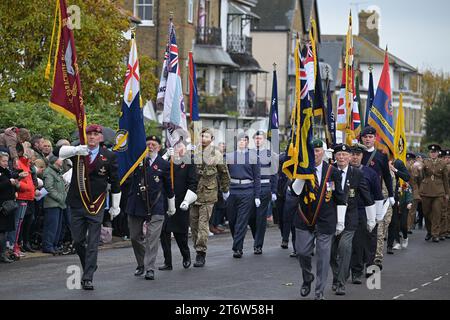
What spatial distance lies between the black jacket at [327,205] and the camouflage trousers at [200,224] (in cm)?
387

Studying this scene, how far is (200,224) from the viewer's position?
1750 centimetres

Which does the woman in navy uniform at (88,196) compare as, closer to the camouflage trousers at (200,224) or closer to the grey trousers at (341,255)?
the grey trousers at (341,255)

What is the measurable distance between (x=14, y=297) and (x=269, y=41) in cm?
5801

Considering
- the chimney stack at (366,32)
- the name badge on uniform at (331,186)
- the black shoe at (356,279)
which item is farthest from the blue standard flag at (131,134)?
the chimney stack at (366,32)

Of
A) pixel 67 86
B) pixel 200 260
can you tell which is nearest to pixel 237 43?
pixel 200 260

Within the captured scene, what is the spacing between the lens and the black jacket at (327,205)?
13.6 m

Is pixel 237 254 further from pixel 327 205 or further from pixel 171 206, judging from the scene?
pixel 327 205

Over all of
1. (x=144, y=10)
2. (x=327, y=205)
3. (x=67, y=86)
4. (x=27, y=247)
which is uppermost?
(x=144, y=10)

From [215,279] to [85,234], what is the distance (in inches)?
87.2

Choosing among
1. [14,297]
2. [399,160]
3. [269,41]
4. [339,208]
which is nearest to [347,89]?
[399,160]

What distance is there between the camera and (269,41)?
230ft
